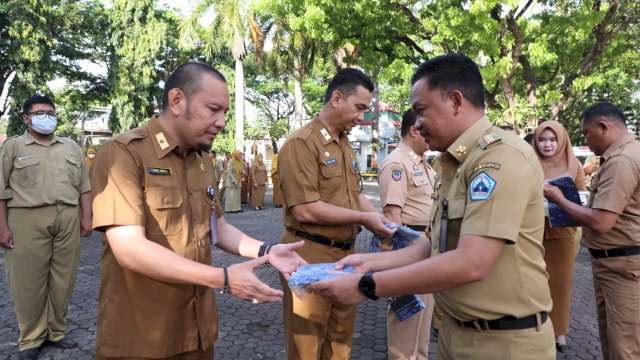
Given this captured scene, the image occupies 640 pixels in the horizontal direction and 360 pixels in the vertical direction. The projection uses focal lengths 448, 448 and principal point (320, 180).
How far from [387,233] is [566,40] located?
435 inches

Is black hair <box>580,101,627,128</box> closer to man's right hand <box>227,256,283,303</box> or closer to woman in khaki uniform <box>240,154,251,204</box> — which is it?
man's right hand <box>227,256,283,303</box>

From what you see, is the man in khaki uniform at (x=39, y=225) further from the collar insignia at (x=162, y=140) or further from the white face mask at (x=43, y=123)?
the collar insignia at (x=162, y=140)

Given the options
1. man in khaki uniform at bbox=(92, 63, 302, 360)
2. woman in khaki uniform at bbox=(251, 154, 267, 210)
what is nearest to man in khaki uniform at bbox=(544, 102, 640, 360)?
man in khaki uniform at bbox=(92, 63, 302, 360)

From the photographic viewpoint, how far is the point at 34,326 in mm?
3883

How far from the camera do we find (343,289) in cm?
195

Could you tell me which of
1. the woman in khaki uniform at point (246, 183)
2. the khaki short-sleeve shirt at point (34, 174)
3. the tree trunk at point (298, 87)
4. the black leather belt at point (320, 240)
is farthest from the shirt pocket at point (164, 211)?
the tree trunk at point (298, 87)

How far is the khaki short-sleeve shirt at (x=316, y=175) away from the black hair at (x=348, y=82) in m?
0.26

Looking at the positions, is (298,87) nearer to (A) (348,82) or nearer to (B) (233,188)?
(B) (233,188)

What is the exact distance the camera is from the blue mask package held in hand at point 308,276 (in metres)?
2.04

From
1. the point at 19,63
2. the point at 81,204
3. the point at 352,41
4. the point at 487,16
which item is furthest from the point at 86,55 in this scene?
the point at 81,204

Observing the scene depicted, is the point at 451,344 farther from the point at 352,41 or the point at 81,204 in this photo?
the point at 352,41

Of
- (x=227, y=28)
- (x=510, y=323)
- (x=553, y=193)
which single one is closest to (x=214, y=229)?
(x=510, y=323)

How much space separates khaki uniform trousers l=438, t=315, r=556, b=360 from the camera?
5.67 ft

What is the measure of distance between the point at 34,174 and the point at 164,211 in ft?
8.54
